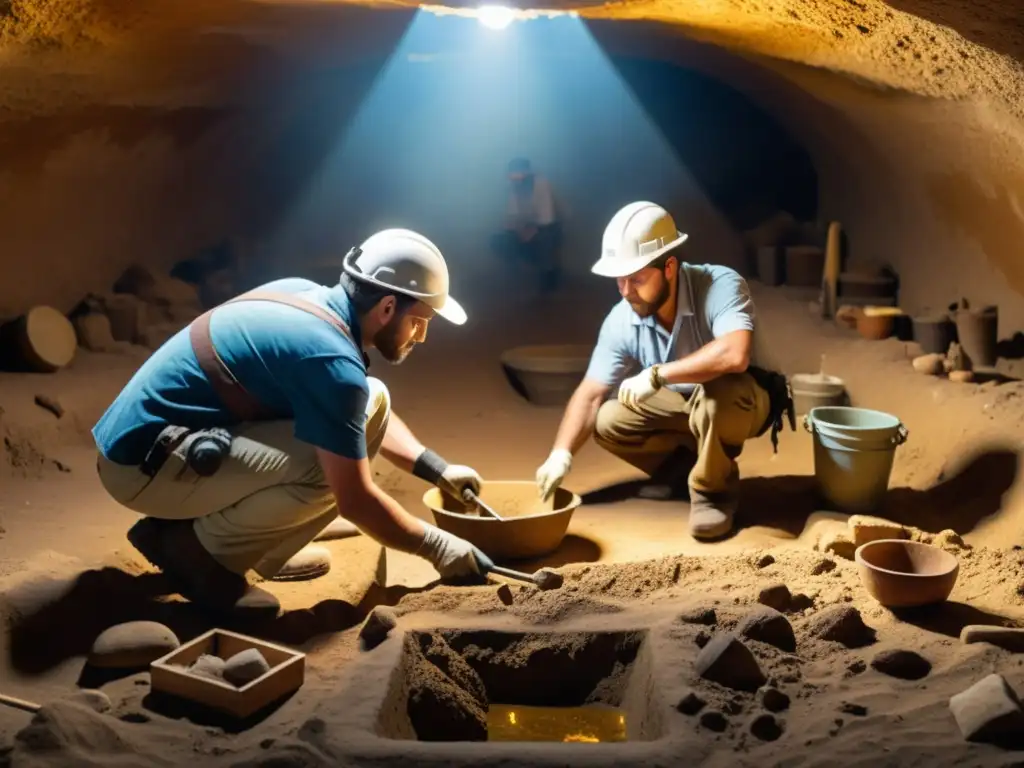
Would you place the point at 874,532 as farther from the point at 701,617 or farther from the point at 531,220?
the point at 531,220

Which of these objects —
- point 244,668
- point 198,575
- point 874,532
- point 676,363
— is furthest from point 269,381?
point 874,532

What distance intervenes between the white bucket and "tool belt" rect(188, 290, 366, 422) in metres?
2.38

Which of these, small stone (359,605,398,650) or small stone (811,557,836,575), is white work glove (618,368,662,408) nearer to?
small stone (811,557,836,575)

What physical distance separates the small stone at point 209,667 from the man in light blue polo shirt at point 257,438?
1.61 feet

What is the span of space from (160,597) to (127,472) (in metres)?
0.50

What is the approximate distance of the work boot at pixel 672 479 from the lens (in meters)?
5.46

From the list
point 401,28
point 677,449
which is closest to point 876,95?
point 677,449

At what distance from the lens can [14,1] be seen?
4023 mm

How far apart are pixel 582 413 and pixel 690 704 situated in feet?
7.15

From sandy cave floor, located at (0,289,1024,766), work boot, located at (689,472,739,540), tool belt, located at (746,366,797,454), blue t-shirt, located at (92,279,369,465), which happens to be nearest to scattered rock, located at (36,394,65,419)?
sandy cave floor, located at (0,289,1024,766)

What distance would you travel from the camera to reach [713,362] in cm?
471

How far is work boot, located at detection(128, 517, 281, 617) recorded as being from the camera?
12.3 ft

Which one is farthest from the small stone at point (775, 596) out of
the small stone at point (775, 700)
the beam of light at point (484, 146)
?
the beam of light at point (484, 146)

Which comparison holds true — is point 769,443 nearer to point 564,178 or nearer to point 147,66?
point 147,66
